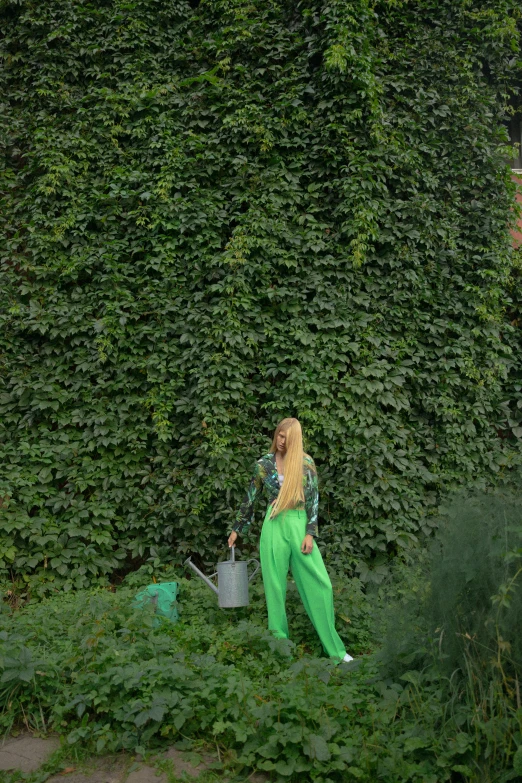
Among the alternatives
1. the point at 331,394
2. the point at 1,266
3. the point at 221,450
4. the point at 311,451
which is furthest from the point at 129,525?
the point at 1,266

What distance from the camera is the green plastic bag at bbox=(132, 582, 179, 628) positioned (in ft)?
17.3

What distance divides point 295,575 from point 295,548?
8.4 inches

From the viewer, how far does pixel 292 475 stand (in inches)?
195

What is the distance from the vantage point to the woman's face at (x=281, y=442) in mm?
5074

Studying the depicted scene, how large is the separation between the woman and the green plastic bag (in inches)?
31.4

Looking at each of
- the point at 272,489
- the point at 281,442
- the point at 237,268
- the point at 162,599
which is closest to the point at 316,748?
the point at 272,489

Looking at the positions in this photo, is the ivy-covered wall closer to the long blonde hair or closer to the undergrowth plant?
the long blonde hair

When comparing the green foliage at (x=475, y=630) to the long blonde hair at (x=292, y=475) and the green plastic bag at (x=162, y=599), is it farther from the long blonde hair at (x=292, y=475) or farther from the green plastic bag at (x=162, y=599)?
the green plastic bag at (x=162, y=599)

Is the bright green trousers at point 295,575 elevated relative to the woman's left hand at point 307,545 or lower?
lower

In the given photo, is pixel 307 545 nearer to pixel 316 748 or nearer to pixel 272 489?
pixel 272 489

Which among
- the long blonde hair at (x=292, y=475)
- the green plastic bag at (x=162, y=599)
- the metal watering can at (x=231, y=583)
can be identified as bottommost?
the green plastic bag at (x=162, y=599)

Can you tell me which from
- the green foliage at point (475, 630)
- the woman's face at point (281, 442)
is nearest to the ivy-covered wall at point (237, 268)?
the woman's face at point (281, 442)

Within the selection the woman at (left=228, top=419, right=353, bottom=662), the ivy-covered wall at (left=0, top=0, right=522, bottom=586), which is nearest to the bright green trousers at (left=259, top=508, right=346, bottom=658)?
the woman at (left=228, top=419, right=353, bottom=662)

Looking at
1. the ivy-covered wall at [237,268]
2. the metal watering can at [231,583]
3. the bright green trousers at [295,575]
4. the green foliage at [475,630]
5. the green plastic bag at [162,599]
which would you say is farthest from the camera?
the ivy-covered wall at [237,268]
